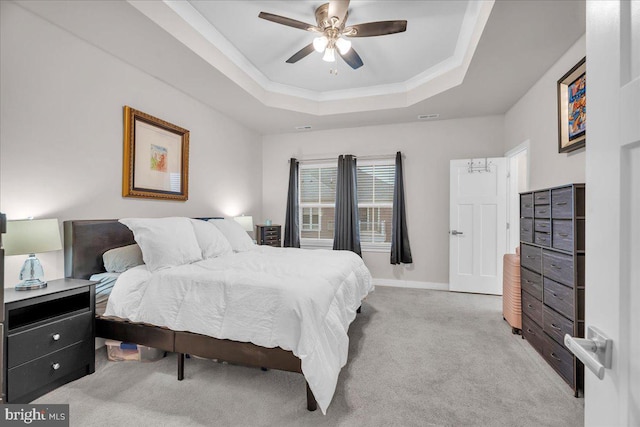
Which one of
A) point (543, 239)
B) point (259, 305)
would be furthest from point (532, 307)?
point (259, 305)

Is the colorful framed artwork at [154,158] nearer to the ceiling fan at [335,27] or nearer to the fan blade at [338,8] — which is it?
the ceiling fan at [335,27]

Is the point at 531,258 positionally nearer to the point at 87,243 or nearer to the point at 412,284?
the point at 412,284

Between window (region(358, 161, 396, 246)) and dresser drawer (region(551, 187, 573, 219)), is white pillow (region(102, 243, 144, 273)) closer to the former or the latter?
dresser drawer (region(551, 187, 573, 219))

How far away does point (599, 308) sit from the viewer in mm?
583

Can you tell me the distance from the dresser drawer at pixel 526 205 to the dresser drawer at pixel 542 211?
0.35ft

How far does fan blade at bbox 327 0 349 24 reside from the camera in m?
2.25

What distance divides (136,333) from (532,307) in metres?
3.29

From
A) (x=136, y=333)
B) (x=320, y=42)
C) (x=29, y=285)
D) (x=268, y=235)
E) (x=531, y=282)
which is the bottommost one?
(x=136, y=333)

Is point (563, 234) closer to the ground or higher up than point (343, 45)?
closer to the ground

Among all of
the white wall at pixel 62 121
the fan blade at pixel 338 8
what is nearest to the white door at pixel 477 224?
the fan blade at pixel 338 8

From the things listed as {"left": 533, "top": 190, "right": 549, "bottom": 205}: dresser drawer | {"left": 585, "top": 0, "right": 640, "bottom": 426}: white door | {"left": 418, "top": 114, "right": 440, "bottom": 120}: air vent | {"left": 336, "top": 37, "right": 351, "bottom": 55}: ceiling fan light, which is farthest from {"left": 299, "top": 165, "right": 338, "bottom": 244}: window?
{"left": 585, "top": 0, "right": 640, "bottom": 426}: white door

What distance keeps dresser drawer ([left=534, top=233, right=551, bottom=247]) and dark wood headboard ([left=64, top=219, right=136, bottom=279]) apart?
3.70 meters

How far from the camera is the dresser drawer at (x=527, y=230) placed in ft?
9.08

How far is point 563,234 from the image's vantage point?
A: 220 centimetres
